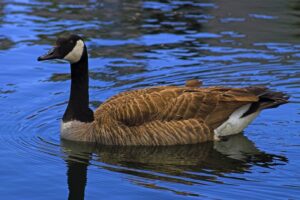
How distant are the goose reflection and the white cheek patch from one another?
4.47 ft

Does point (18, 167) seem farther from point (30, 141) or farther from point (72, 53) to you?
point (72, 53)

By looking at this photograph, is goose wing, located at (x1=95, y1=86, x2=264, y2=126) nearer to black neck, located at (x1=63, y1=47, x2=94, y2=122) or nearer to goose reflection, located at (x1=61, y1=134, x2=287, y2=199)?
black neck, located at (x1=63, y1=47, x2=94, y2=122)

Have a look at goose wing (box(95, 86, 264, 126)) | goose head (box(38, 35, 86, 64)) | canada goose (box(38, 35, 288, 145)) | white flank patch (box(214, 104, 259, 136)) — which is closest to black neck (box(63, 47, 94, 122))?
canada goose (box(38, 35, 288, 145))

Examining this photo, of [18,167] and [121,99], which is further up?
[121,99]

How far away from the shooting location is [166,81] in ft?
52.8

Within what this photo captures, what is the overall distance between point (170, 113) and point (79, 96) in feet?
5.13

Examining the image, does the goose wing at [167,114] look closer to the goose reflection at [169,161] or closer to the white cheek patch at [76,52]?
the goose reflection at [169,161]

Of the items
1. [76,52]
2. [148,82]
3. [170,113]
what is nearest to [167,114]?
[170,113]

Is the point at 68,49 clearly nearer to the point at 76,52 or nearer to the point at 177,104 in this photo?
the point at 76,52

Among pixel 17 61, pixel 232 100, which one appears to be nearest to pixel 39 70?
pixel 17 61

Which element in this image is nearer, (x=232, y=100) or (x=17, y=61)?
(x=232, y=100)

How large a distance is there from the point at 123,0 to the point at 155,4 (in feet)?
3.48

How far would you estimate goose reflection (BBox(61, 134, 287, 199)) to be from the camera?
37.0 feet

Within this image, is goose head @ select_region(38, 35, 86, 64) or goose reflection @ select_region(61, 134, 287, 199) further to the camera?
goose head @ select_region(38, 35, 86, 64)
